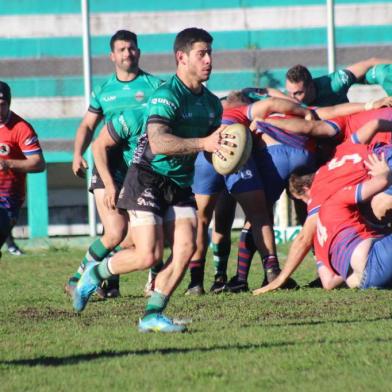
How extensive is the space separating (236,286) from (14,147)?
224 cm

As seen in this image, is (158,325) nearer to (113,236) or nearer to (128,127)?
(113,236)

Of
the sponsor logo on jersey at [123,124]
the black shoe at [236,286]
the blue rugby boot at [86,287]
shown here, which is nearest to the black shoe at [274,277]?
the black shoe at [236,286]

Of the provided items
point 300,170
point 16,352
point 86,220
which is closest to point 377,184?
point 300,170

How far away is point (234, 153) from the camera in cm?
669

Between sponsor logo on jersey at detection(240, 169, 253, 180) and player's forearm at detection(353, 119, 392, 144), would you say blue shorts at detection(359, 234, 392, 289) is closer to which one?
player's forearm at detection(353, 119, 392, 144)

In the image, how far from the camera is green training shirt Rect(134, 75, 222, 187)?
267 inches

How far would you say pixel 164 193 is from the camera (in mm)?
7086

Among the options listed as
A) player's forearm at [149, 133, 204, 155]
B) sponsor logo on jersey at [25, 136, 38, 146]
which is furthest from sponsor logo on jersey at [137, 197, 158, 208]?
sponsor logo on jersey at [25, 136, 38, 146]

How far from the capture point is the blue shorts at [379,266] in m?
8.32

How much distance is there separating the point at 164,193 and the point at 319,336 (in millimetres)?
1459

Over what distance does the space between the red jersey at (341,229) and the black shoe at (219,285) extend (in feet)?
3.50

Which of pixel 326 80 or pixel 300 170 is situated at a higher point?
pixel 326 80

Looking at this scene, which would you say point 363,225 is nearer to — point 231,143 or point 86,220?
point 231,143

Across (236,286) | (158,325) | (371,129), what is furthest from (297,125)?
(158,325)
